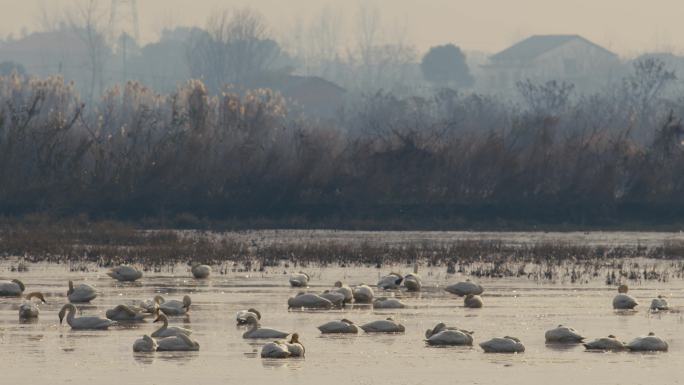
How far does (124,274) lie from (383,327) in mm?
9405

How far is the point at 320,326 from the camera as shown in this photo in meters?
23.7

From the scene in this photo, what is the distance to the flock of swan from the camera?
21.4 meters

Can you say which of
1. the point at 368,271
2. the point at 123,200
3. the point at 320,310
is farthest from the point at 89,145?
the point at 320,310

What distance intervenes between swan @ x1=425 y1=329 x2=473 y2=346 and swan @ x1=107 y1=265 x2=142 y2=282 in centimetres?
1083

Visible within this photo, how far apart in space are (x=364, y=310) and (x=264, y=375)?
7.94 m

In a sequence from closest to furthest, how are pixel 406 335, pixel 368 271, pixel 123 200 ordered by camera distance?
pixel 406 335, pixel 368 271, pixel 123 200

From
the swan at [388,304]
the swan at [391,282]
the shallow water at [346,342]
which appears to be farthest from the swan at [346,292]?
the swan at [391,282]

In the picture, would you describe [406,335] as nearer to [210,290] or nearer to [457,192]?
[210,290]

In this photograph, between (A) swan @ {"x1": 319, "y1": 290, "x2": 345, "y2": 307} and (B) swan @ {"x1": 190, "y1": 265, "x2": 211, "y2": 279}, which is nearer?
(A) swan @ {"x1": 319, "y1": 290, "x2": 345, "y2": 307}

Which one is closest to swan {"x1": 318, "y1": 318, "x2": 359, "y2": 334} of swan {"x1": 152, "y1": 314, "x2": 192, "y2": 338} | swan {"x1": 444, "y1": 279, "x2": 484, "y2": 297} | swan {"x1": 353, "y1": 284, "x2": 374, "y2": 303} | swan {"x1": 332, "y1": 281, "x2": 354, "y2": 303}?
swan {"x1": 152, "y1": 314, "x2": 192, "y2": 338}

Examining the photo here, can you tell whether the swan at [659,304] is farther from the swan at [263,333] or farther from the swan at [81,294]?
the swan at [81,294]

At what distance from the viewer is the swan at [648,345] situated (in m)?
21.6

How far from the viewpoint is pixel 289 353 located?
67.6ft

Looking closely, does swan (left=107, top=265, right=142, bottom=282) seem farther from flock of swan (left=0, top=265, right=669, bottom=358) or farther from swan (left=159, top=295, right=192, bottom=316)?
swan (left=159, top=295, right=192, bottom=316)
